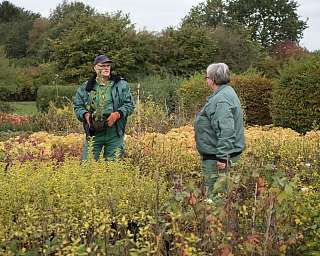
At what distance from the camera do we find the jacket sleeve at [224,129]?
15.8 feet

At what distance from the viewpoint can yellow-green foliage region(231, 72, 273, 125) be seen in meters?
15.2

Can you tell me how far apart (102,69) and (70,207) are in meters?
2.59

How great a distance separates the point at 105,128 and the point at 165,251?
305 cm

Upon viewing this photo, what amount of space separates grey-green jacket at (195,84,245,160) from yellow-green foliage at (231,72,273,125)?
33.5 feet

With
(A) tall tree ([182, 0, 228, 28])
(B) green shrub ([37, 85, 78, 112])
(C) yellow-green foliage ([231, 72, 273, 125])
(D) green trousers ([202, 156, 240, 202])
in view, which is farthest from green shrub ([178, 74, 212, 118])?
(A) tall tree ([182, 0, 228, 28])

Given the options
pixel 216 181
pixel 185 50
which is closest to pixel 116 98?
pixel 216 181

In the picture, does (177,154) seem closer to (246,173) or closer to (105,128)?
(105,128)

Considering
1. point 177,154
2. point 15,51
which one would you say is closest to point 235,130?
point 177,154

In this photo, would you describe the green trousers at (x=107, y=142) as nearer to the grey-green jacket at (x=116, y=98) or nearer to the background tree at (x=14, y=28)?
the grey-green jacket at (x=116, y=98)

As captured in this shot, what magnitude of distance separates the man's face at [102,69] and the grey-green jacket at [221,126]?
154 cm

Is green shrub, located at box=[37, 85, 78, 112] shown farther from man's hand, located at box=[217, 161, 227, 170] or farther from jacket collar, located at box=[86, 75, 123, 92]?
man's hand, located at box=[217, 161, 227, 170]

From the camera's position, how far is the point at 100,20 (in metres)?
26.2

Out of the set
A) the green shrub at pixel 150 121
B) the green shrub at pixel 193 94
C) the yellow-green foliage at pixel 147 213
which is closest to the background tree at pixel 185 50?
the green shrub at pixel 193 94

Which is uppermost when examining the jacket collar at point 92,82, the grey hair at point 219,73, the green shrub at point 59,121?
the grey hair at point 219,73
